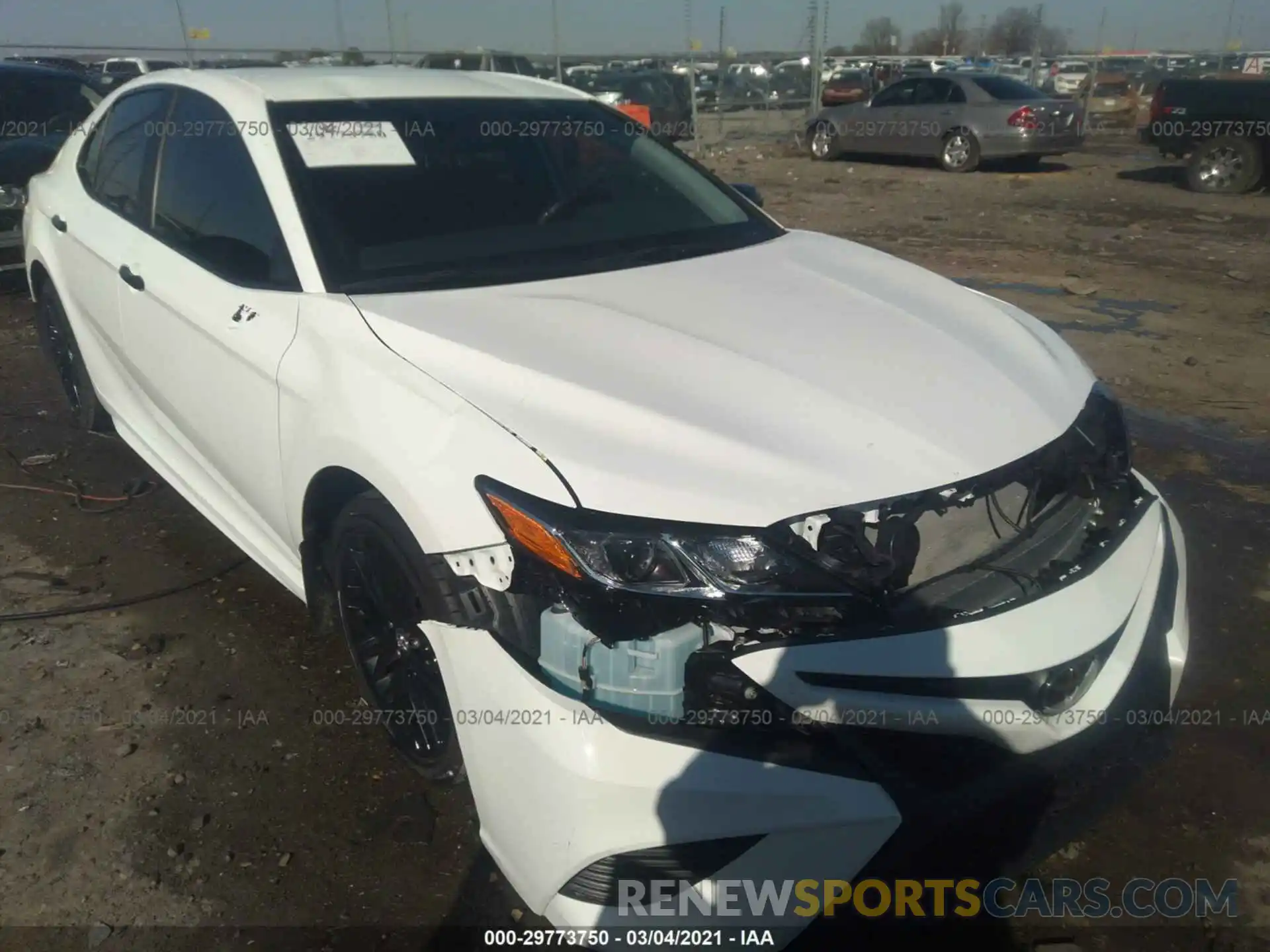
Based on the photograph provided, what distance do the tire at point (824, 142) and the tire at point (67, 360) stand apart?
593 inches

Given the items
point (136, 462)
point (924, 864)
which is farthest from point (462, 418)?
point (136, 462)

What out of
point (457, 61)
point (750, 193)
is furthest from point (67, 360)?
point (457, 61)

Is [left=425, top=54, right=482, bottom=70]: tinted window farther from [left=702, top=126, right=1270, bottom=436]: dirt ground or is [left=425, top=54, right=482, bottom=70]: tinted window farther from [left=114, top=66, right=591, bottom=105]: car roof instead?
[left=114, top=66, right=591, bottom=105]: car roof

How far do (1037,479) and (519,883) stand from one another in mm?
1388

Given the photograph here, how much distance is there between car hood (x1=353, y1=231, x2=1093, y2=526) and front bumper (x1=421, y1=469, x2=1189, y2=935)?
32 centimetres

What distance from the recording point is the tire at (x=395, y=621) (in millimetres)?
2227

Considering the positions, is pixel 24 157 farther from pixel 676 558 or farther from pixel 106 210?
pixel 676 558

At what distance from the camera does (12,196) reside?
7.16 m

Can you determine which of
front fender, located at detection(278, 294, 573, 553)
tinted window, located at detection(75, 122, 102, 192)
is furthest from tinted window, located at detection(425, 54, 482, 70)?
front fender, located at detection(278, 294, 573, 553)

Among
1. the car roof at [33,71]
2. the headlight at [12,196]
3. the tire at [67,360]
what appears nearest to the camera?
the tire at [67,360]

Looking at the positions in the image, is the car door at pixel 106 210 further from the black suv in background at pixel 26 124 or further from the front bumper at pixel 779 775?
the black suv in background at pixel 26 124

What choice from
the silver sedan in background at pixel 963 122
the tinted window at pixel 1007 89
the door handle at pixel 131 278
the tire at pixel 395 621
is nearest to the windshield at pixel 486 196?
the tire at pixel 395 621

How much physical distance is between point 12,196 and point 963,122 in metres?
13.1

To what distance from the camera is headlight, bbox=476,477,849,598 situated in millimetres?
1888
